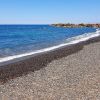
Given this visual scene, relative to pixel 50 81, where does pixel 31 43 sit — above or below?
below

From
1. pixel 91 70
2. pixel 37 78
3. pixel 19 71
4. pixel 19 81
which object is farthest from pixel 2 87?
pixel 91 70

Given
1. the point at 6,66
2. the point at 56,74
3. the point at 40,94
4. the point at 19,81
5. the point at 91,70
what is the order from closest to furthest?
the point at 40,94 → the point at 19,81 → the point at 56,74 → the point at 91,70 → the point at 6,66

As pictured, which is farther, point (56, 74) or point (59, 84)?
point (56, 74)

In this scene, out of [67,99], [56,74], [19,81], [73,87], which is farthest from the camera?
[56,74]

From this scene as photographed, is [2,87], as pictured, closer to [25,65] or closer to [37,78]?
[37,78]

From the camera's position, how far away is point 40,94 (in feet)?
41.9

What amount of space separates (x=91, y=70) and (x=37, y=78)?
3766 millimetres

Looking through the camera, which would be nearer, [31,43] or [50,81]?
[50,81]

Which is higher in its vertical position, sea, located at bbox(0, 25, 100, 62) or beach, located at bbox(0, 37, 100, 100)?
beach, located at bbox(0, 37, 100, 100)

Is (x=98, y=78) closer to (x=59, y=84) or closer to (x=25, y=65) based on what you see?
(x=59, y=84)

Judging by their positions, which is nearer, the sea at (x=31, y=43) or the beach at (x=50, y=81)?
the beach at (x=50, y=81)

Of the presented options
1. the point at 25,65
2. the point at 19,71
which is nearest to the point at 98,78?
the point at 19,71

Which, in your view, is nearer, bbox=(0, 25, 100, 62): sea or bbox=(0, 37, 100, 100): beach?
bbox=(0, 37, 100, 100): beach

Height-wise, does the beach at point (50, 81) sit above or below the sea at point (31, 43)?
above
